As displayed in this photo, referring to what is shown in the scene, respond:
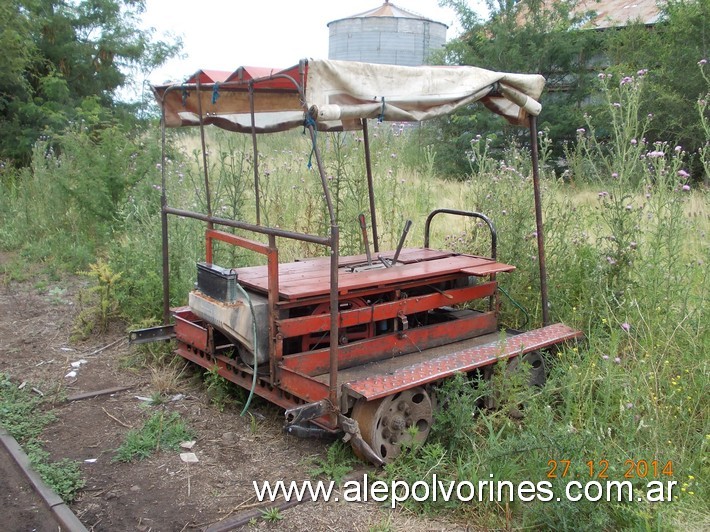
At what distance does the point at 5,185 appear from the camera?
43.1 feet

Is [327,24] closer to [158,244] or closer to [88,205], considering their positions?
[88,205]

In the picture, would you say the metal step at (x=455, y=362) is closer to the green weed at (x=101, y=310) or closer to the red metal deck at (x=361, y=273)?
the red metal deck at (x=361, y=273)

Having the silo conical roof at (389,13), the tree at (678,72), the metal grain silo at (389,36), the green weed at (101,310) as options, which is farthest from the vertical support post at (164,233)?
the silo conical roof at (389,13)

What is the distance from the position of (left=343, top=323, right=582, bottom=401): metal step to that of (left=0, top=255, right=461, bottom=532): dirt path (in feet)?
1.84

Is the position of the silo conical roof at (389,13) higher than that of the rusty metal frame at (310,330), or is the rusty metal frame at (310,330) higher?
the silo conical roof at (389,13)

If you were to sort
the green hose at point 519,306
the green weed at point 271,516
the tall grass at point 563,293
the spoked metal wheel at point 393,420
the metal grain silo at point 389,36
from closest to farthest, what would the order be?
the green weed at point 271,516 < the tall grass at point 563,293 < the spoked metal wheel at point 393,420 < the green hose at point 519,306 < the metal grain silo at point 389,36

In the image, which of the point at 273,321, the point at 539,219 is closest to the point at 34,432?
the point at 273,321

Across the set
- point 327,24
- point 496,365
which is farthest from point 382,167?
point 327,24

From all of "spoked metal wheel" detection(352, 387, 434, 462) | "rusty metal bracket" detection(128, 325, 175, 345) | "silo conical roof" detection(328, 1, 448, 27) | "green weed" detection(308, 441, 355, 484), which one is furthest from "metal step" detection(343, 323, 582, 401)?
"silo conical roof" detection(328, 1, 448, 27)

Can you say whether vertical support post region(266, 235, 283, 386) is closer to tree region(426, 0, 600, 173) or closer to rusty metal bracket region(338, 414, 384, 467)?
rusty metal bracket region(338, 414, 384, 467)

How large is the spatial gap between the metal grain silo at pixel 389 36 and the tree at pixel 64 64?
23.8 feet

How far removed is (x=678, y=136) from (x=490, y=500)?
12502mm

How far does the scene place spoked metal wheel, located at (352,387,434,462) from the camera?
13.9 feet

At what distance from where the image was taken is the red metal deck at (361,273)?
4742 millimetres
